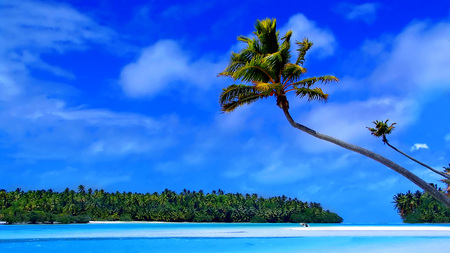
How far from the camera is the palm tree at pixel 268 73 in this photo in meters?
8.56

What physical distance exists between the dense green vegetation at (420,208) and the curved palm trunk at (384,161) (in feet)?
140

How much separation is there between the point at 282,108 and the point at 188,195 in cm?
4797

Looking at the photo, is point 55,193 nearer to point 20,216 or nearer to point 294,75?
point 20,216

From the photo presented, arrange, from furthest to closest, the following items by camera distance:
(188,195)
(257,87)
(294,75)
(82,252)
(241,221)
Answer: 1. (188,195)
2. (241,221)
3. (82,252)
4. (294,75)
5. (257,87)

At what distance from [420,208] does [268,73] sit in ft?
154

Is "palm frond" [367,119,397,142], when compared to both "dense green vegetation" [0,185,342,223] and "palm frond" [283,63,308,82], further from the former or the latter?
"dense green vegetation" [0,185,342,223]

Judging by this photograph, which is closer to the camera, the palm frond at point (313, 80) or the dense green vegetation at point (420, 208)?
the palm frond at point (313, 80)

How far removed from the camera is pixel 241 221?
166 feet

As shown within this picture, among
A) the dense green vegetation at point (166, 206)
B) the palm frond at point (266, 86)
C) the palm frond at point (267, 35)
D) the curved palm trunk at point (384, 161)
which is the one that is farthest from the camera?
the dense green vegetation at point (166, 206)

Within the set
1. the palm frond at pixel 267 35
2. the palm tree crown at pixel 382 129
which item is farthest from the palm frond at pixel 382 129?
the palm frond at pixel 267 35

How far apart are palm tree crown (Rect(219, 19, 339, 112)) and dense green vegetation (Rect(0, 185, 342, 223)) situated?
37606mm

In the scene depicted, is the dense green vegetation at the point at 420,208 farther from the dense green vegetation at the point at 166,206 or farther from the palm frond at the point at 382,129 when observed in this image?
the palm frond at the point at 382,129

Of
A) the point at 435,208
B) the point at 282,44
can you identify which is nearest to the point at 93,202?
the point at 435,208

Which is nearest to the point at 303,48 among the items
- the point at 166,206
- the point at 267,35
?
the point at 267,35
